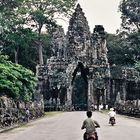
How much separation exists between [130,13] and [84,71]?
24.2m

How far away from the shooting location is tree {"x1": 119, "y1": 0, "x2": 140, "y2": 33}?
104 metres

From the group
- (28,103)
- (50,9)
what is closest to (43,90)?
(50,9)

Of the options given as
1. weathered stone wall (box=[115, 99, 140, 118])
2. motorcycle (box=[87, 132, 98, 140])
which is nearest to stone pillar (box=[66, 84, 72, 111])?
weathered stone wall (box=[115, 99, 140, 118])

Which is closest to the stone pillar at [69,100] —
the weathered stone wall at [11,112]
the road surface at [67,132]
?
the weathered stone wall at [11,112]

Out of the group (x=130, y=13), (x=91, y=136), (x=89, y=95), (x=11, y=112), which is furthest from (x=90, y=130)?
(x=130, y=13)

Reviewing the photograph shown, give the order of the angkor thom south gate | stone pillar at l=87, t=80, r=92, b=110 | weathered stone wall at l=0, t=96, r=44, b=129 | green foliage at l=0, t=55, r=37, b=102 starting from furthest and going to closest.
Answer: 1. the angkor thom south gate
2. stone pillar at l=87, t=80, r=92, b=110
3. green foliage at l=0, t=55, r=37, b=102
4. weathered stone wall at l=0, t=96, r=44, b=129

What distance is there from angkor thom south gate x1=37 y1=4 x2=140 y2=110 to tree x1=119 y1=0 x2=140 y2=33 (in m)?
18.9

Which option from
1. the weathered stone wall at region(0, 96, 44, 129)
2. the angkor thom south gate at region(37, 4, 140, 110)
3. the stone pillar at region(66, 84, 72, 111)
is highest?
the angkor thom south gate at region(37, 4, 140, 110)

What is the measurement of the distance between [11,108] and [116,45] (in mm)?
65386

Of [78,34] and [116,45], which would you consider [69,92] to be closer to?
[78,34]

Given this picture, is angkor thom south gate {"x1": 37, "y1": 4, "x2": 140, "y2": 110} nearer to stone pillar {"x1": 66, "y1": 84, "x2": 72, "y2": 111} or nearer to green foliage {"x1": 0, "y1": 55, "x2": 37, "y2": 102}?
stone pillar {"x1": 66, "y1": 84, "x2": 72, "y2": 111}

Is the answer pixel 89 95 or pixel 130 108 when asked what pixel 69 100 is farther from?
pixel 130 108

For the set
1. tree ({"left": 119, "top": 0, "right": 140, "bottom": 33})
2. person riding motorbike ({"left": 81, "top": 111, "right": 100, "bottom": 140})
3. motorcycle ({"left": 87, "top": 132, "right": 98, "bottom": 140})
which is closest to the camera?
→ motorcycle ({"left": 87, "top": 132, "right": 98, "bottom": 140})

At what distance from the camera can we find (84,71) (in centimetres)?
8475
